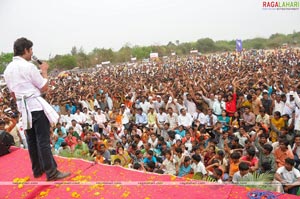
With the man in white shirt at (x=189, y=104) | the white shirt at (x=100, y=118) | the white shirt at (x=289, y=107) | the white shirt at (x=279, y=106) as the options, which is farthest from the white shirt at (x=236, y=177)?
the white shirt at (x=100, y=118)

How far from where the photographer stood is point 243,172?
4207mm

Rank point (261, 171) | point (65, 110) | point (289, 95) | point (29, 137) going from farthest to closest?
point (65, 110), point (289, 95), point (261, 171), point (29, 137)

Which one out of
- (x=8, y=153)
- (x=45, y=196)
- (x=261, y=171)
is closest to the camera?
(x=45, y=196)

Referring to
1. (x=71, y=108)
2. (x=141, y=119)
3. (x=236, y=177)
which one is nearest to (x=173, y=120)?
(x=141, y=119)

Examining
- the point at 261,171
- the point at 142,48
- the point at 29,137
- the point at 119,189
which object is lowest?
the point at 261,171

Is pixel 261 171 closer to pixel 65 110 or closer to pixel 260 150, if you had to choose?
pixel 260 150

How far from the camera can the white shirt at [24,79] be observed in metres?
2.72

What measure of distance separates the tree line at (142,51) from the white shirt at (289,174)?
4362 cm

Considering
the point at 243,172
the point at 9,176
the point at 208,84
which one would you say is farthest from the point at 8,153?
the point at 208,84

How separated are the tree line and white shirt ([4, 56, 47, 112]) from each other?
1710 inches

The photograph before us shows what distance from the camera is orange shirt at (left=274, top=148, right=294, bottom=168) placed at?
4.84 metres

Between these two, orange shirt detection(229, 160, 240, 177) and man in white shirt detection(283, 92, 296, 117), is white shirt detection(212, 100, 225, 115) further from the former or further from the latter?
orange shirt detection(229, 160, 240, 177)

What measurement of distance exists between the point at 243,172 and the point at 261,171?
718mm

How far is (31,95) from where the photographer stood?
2797 millimetres
